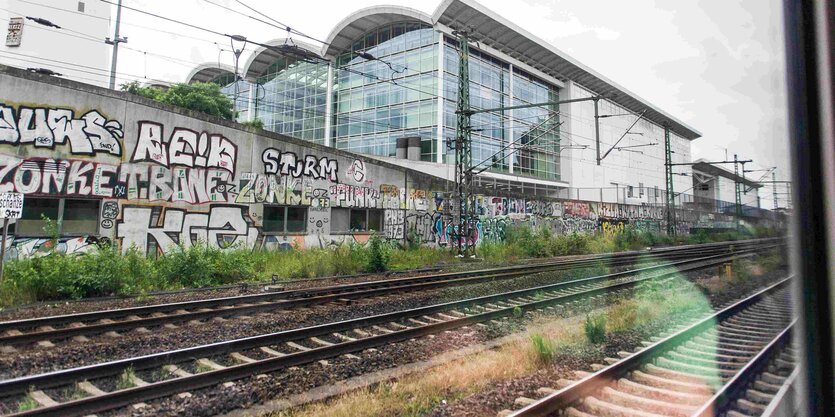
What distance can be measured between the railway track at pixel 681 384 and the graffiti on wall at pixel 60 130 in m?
14.2

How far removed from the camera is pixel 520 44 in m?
42.6

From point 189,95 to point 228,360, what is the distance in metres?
42.4

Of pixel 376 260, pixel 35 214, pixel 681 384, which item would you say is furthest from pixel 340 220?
pixel 681 384

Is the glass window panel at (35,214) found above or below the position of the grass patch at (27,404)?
above

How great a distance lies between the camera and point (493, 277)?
14359 millimetres

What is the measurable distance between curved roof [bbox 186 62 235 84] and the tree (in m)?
13.6

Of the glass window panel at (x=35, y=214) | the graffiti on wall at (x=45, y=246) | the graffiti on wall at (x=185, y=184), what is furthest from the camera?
the graffiti on wall at (x=185, y=184)

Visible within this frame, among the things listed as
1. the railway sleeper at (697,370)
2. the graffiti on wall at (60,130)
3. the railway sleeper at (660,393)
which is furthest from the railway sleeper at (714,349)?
the graffiti on wall at (60,130)

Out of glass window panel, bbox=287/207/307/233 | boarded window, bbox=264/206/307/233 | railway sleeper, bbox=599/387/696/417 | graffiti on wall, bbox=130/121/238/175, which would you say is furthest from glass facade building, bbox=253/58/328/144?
railway sleeper, bbox=599/387/696/417

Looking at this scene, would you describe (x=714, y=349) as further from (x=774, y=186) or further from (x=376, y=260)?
(x=376, y=260)

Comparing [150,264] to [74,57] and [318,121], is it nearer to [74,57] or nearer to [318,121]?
[318,121]

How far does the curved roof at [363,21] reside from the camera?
38.2 m

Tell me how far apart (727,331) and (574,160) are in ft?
146

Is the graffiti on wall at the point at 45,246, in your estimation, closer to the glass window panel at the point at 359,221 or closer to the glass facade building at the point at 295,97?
the glass window panel at the point at 359,221
